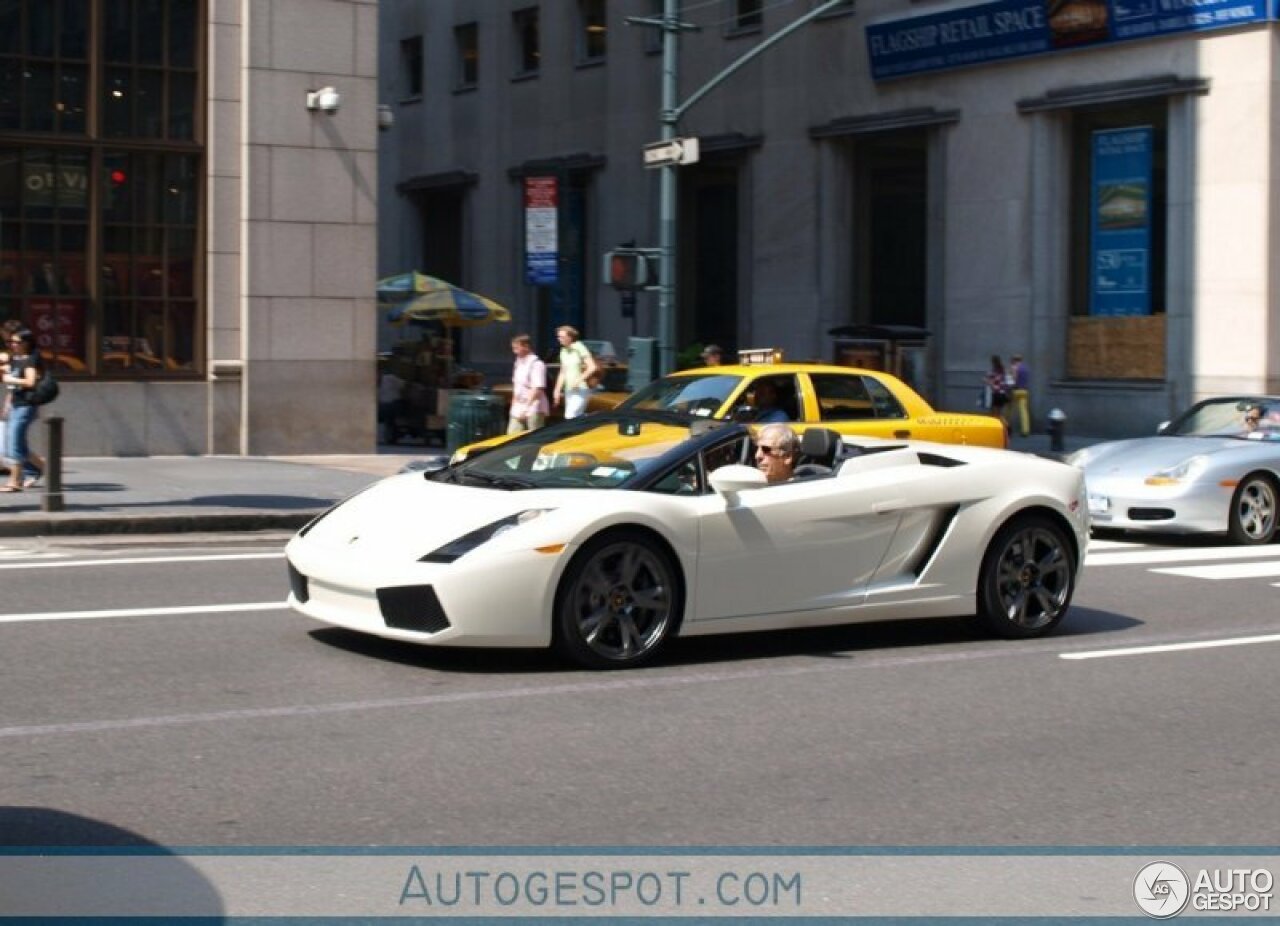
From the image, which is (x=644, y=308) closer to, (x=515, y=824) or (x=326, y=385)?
(x=326, y=385)

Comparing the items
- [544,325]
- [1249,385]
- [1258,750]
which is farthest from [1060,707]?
[544,325]

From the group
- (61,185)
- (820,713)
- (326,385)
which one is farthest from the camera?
(326,385)

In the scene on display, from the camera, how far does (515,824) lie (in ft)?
20.6

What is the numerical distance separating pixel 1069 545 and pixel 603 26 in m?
37.0

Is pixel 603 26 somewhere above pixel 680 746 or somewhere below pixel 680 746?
above

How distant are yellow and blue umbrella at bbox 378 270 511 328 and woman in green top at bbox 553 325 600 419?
11121mm

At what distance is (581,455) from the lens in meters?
9.86

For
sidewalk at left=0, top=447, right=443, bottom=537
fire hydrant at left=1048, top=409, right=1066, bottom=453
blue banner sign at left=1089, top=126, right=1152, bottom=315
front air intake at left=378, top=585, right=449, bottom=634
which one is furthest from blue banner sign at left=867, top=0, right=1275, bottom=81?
front air intake at left=378, top=585, right=449, bottom=634

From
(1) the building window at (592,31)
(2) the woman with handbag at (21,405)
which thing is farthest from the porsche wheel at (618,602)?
(1) the building window at (592,31)

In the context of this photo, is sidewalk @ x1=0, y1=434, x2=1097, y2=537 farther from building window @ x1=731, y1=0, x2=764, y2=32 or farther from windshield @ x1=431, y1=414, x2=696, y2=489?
building window @ x1=731, y1=0, x2=764, y2=32

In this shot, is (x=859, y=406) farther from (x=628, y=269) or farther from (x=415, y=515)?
(x=415, y=515)

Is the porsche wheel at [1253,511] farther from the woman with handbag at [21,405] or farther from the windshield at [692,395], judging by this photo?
the woman with handbag at [21,405]

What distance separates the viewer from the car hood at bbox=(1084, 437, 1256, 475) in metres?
17.2

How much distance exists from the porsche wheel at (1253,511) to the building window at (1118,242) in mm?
17822
